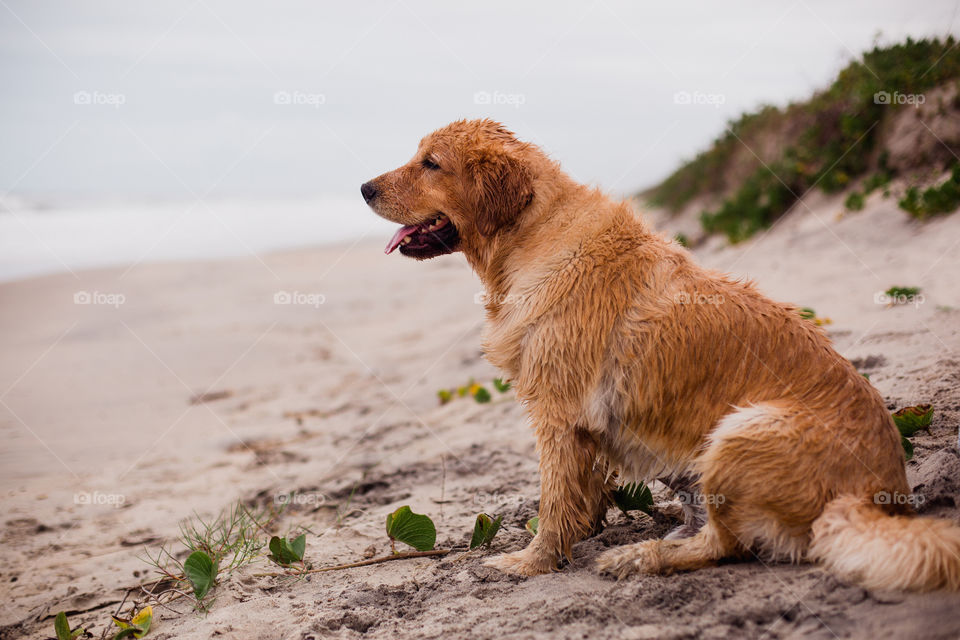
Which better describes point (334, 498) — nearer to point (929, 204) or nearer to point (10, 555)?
point (10, 555)

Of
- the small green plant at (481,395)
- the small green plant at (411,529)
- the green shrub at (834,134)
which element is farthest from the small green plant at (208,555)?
the green shrub at (834,134)

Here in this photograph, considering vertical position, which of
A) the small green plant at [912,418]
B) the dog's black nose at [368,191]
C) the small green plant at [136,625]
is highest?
the dog's black nose at [368,191]

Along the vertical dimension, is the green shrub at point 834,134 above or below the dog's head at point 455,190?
above

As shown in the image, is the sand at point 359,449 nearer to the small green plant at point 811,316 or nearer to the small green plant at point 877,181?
the small green plant at point 811,316

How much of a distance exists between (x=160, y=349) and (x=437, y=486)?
5825 mm

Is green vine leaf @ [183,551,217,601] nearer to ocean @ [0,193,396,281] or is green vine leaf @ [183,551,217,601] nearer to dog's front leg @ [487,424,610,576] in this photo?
dog's front leg @ [487,424,610,576]

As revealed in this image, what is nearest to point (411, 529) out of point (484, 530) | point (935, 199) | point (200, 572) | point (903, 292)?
point (484, 530)

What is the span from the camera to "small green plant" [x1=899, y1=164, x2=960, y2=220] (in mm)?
7449

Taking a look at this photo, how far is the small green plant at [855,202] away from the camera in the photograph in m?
9.13

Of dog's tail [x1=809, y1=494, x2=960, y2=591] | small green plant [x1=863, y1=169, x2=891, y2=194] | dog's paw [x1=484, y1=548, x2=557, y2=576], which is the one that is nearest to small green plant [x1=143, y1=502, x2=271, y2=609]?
dog's paw [x1=484, y1=548, x2=557, y2=576]

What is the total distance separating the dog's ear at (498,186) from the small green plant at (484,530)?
1.56 m

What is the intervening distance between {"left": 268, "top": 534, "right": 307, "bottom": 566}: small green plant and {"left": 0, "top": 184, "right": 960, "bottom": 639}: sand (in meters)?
0.13

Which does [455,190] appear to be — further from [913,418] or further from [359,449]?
[359,449]

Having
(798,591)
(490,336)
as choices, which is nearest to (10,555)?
(490,336)
